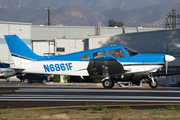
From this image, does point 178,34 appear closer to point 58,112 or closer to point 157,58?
point 157,58

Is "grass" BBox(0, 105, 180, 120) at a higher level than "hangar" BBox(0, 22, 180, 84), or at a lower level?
lower

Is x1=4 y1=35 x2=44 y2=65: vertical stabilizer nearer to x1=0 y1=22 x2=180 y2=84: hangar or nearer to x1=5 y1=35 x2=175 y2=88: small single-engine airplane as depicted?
x1=5 y1=35 x2=175 y2=88: small single-engine airplane

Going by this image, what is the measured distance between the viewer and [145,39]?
3234cm

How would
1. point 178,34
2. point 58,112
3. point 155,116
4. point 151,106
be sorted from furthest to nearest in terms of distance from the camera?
1. point 178,34
2. point 151,106
3. point 58,112
4. point 155,116

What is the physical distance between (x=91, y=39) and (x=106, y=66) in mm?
20501

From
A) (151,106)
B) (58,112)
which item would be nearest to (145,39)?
(151,106)

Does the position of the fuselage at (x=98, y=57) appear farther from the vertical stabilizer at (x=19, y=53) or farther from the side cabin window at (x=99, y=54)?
the vertical stabilizer at (x=19, y=53)

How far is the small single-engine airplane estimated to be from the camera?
16469mm

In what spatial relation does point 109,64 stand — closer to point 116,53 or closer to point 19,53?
point 116,53

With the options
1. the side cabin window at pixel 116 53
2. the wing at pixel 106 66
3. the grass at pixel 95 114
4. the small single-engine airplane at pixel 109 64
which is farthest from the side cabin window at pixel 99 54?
the grass at pixel 95 114

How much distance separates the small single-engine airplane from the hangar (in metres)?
6.88

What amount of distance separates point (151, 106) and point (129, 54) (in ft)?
24.3

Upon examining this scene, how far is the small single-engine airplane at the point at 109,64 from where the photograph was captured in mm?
16469

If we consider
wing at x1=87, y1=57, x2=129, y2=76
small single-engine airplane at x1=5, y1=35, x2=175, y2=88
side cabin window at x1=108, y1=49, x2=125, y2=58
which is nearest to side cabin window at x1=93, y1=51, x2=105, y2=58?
small single-engine airplane at x1=5, y1=35, x2=175, y2=88
